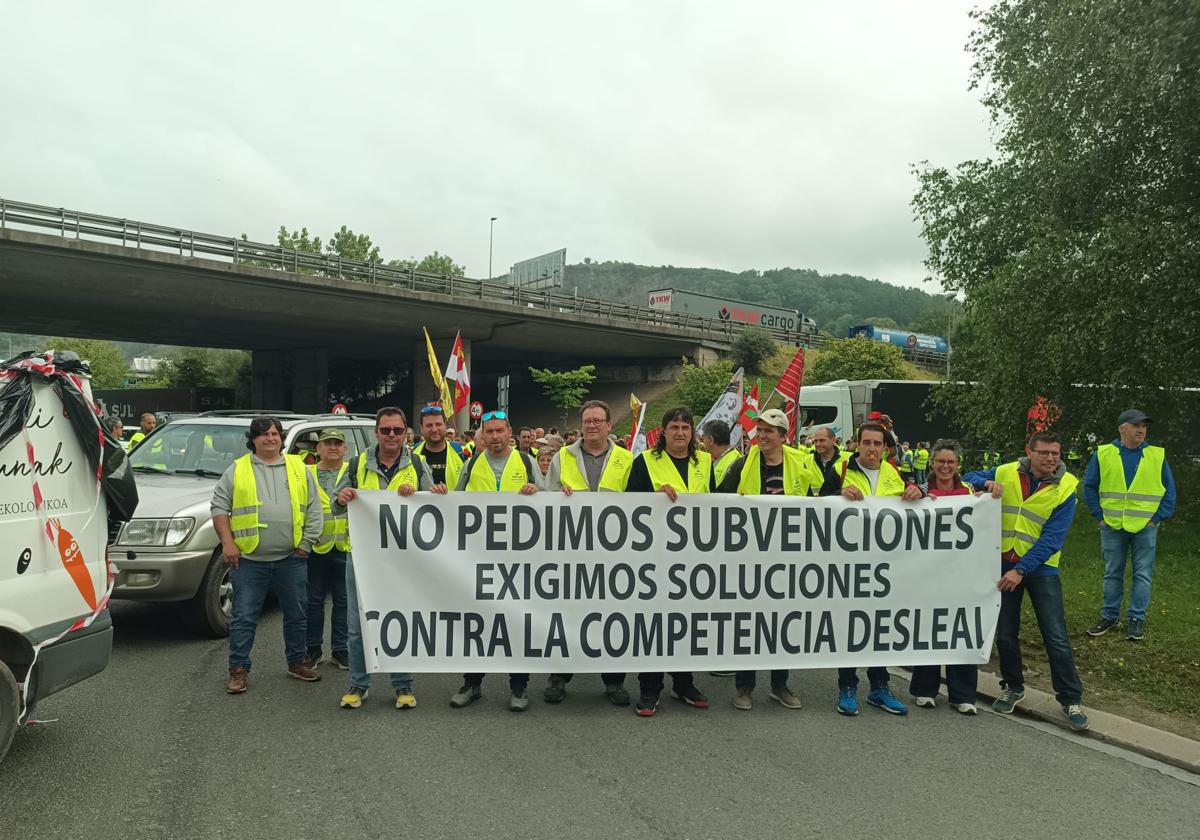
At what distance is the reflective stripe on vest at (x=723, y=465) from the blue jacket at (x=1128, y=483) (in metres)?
3.53

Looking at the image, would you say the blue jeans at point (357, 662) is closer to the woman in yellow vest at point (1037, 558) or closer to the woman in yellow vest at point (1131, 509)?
the woman in yellow vest at point (1037, 558)

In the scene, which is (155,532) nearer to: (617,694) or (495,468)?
(495,468)

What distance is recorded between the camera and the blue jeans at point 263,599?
5816 mm

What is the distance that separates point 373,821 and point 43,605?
6.45 feet

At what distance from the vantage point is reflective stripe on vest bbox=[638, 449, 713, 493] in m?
5.90

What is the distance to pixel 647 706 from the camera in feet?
18.3

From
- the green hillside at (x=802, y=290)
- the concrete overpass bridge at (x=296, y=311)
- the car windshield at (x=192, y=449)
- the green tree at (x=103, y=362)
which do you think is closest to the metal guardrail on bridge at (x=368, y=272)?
the concrete overpass bridge at (x=296, y=311)

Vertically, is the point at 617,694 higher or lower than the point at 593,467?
lower

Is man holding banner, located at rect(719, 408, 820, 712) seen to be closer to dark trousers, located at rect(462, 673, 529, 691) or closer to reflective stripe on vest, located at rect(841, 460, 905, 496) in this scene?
reflective stripe on vest, located at rect(841, 460, 905, 496)

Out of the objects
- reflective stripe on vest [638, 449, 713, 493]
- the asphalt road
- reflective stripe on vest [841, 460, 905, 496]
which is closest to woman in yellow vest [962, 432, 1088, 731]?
the asphalt road

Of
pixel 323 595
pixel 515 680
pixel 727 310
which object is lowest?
pixel 515 680

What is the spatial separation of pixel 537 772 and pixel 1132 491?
19.6 ft

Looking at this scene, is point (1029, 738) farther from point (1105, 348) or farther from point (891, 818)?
point (1105, 348)

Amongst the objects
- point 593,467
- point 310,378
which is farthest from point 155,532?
point 310,378
